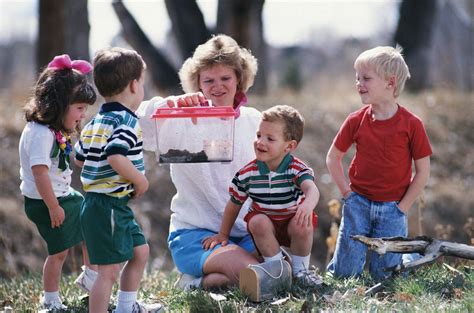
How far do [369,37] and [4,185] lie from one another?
132 feet

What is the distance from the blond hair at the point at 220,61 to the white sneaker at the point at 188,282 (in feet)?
4.15

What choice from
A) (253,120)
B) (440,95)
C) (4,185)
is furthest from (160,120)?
(440,95)

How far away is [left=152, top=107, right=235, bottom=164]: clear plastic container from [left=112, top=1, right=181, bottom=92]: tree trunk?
9481 millimetres

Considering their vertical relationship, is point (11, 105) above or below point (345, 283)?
above

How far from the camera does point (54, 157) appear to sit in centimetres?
458

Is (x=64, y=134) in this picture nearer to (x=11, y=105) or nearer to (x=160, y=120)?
(x=160, y=120)

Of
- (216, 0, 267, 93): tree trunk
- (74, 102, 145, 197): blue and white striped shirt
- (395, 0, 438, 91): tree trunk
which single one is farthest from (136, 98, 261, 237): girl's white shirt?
(395, 0, 438, 91): tree trunk

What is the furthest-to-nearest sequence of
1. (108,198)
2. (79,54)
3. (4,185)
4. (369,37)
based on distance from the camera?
(369,37) < (79,54) < (4,185) < (108,198)

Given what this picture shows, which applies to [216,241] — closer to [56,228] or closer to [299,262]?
[299,262]

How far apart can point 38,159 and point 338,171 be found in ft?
6.29

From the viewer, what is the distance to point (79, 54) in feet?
38.6

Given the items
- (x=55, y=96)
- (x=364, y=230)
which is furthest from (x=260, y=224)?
(x=55, y=96)

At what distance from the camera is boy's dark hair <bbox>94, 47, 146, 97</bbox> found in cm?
416

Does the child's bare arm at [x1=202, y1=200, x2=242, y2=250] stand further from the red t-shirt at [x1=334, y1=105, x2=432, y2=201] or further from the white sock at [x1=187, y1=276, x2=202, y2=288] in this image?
the red t-shirt at [x1=334, y1=105, x2=432, y2=201]
